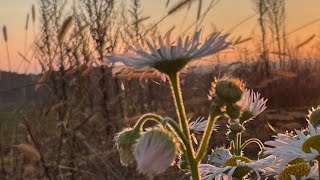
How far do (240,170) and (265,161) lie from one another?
3.3 inches

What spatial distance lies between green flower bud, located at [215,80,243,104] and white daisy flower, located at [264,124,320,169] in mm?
125

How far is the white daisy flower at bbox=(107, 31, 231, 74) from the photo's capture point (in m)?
1.29

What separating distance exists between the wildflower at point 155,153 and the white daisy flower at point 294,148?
24 centimetres

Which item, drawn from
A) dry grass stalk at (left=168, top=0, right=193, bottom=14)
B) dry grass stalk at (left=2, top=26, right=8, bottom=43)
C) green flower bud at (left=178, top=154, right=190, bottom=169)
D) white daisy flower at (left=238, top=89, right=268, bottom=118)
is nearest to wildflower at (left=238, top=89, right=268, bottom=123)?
white daisy flower at (left=238, top=89, right=268, bottom=118)

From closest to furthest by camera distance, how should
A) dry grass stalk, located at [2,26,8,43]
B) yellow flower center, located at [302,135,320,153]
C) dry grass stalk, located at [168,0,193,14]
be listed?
yellow flower center, located at [302,135,320,153] → dry grass stalk, located at [168,0,193,14] → dry grass stalk, located at [2,26,8,43]

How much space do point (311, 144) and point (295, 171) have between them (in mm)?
59

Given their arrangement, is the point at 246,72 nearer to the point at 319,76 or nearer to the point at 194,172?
the point at 319,76

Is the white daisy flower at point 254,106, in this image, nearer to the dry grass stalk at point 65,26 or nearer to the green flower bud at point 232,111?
the green flower bud at point 232,111

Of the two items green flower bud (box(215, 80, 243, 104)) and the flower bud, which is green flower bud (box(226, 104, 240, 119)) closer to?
green flower bud (box(215, 80, 243, 104))

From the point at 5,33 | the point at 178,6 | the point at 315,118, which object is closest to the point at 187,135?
the point at 315,118

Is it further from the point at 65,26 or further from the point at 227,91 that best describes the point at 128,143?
the point at 65,26

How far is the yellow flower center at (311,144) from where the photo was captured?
138 cm

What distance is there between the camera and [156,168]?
1185 millimetres

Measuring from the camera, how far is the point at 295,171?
1.39 meters
